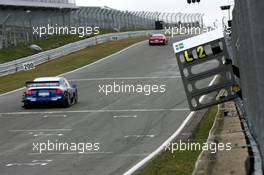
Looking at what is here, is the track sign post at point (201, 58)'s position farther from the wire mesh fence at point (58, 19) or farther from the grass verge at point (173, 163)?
the wire mesh fence at point (58, 19)

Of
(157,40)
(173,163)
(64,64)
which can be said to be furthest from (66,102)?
(157,40)

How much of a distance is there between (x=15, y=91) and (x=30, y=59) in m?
15.4

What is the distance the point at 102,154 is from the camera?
12633 mm

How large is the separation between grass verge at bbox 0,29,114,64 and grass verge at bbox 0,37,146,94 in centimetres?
203

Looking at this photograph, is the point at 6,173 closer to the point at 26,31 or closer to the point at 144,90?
the point at 144,90

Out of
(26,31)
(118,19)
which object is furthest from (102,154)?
(118,19)

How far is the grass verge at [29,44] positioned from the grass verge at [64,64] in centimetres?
203

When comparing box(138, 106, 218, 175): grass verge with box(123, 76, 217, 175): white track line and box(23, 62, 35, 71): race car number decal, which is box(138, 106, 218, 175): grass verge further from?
box(23, 62, 35, 71): race car number decal

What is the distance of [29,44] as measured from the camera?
50844mm

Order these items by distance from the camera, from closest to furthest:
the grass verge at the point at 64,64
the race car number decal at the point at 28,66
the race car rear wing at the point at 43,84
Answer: the race car rear wing at the point at 43,84, the grass verge at the point at 64,64, the race car number decal at the point at 28,66

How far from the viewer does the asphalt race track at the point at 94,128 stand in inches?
454

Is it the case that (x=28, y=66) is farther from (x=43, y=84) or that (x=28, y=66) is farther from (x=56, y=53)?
(x=43, y=84)

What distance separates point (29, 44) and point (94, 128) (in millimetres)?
35192

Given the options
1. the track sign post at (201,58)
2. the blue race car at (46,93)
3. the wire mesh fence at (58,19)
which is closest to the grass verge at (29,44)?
the wire mesh fence at (58,19)
